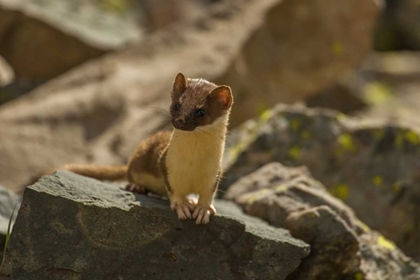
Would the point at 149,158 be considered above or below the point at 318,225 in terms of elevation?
above

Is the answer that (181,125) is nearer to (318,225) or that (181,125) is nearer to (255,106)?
(318,225)

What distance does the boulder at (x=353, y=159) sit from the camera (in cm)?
651

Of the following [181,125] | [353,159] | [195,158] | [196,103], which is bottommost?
[353,159]

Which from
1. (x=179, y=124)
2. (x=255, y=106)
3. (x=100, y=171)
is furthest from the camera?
(x=255, y=106)

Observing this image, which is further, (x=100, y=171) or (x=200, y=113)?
(x=100, y=171)

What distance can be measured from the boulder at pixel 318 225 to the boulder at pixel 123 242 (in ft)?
1.14

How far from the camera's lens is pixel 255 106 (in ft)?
29.2

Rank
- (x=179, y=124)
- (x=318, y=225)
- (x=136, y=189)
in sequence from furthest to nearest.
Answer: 1. (x=136, y=189)
2. (x=318, y=225)
3. (x=179, y=124)

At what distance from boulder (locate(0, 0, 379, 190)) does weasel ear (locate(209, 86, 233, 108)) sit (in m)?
3.39

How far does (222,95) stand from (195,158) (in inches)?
18.6

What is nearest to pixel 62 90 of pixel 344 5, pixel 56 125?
pixel 56 125

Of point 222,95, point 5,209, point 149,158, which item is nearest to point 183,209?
point 222,95

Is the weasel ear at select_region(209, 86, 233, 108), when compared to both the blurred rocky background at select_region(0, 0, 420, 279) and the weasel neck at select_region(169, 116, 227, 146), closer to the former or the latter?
the weasel neck at select_region(169, 116, 227, 146)

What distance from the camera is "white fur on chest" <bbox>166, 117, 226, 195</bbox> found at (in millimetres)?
4520
